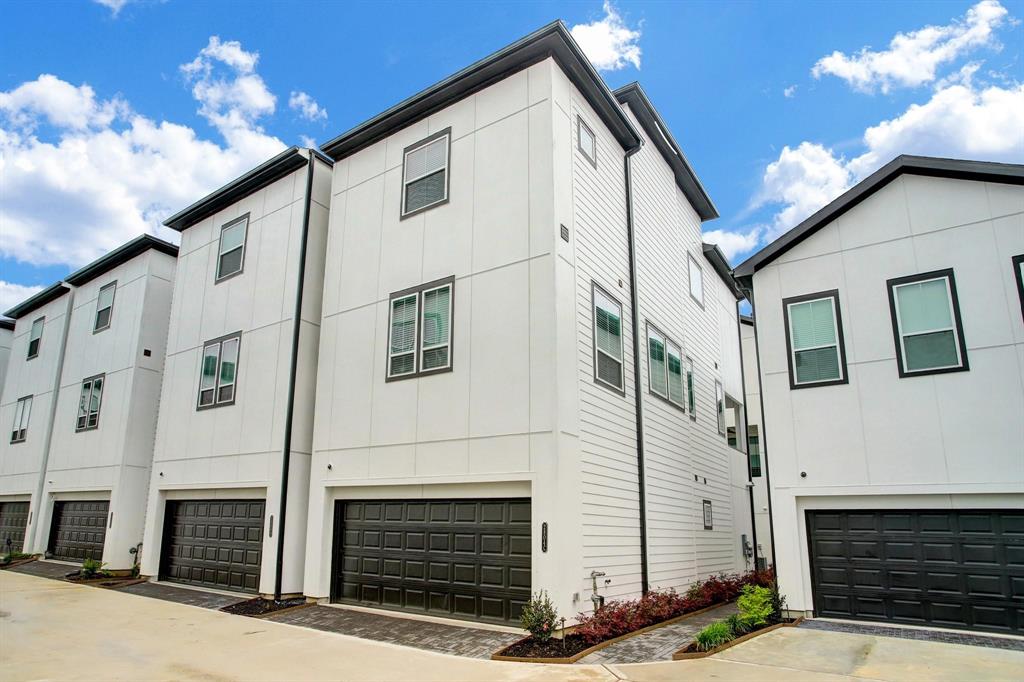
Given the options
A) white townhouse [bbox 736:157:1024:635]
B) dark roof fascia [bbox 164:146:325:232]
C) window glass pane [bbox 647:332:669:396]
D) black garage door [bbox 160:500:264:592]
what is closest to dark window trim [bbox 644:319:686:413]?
window glass pane [bbox 647:332:669:396]

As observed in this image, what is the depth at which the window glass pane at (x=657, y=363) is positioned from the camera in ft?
45.1

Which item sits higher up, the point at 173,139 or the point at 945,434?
the point at 173,139

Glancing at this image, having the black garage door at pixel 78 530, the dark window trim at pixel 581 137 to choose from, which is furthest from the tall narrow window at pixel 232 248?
the dark window trim at pixel 581 137

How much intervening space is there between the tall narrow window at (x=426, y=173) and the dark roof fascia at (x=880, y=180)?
593 centimetres

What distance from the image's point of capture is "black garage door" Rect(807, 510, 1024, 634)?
9312mm

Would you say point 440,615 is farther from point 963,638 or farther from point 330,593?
point 963,638

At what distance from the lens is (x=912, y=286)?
10.7 metres

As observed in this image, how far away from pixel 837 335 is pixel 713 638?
5662 millimetres

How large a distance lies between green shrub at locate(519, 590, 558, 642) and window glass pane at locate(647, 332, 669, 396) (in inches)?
235

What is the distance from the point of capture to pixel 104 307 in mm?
20453

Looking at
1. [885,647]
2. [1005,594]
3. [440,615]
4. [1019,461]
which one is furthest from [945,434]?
[440,615]

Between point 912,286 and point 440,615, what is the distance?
9481 mm

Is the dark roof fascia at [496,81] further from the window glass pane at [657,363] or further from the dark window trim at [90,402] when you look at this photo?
the dark window trim at [90,402]

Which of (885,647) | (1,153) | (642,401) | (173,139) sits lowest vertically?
(885,647)
